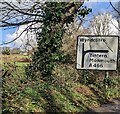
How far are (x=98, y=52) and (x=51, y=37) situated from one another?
156 cm

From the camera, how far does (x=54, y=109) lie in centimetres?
637

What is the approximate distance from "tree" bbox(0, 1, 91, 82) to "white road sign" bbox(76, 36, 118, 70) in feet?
3.52

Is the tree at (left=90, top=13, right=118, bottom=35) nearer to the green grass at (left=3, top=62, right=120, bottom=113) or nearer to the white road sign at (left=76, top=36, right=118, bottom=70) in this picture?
the white road sign at (left=76, top=36, right=118, bottom=70)

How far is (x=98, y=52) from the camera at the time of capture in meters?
5.19

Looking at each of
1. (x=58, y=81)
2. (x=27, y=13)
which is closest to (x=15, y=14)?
(x=27, y=13)

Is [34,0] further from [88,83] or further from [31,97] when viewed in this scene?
[88,83]

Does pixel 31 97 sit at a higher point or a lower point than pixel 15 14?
lower

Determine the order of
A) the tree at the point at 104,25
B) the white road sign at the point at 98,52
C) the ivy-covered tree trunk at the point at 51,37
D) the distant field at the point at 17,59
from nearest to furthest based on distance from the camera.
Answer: the white road sign at the point at 98,52 < the tree at the point at 104,25 < the distant field at the point at 17,59 < the ivy-covered tree trunk at the point at 51,37

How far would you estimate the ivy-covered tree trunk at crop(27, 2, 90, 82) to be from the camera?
642cm

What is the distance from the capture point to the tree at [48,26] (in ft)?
20.7

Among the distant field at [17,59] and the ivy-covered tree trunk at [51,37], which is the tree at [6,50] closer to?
the distant field at [17,59]

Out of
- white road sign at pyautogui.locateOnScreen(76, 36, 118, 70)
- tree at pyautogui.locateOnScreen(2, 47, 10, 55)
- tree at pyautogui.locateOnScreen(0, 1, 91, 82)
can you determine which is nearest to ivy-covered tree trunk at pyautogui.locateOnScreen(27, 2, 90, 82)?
tree at pyautogui.locateOnScreen(0, 1, 91, 82)

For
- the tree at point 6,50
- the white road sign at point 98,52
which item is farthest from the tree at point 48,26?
the white road sign at point 98,52

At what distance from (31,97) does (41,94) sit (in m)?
0.33
